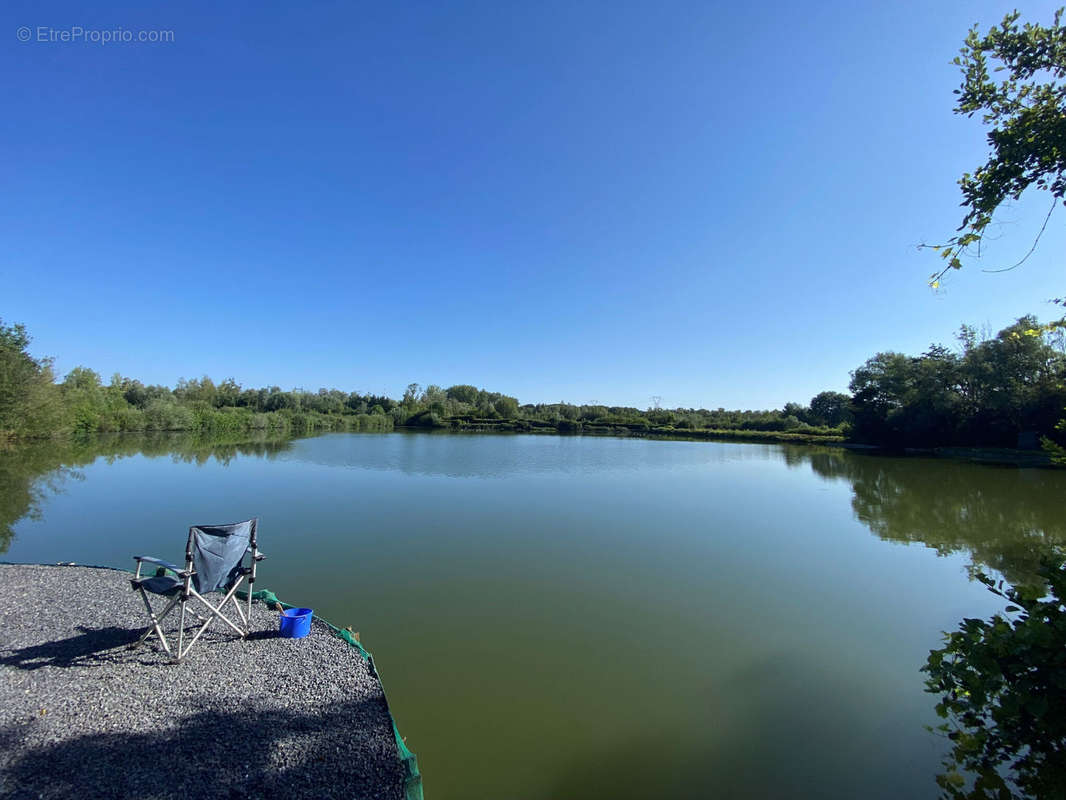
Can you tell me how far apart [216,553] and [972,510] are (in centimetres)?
1937

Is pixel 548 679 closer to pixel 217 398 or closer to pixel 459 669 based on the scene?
pixel 459 669

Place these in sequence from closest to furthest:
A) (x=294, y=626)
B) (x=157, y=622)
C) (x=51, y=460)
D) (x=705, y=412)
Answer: (x=157, y=622) < (x=294, y=626) < (x=51, y=460) < (x=705, y=412)

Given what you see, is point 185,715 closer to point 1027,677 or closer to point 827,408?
point 1027,677

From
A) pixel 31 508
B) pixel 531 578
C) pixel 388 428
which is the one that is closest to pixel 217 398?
pixel 388 428

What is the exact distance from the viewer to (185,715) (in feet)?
11.0

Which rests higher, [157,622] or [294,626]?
[157,622]

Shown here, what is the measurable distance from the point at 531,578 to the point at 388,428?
57562 mm

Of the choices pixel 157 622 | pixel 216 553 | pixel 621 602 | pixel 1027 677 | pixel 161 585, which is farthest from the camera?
pixel 621 602

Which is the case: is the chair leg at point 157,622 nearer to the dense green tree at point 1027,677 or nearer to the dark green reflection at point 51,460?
the dense green tree at point 1027,677

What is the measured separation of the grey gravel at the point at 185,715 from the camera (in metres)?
2.72

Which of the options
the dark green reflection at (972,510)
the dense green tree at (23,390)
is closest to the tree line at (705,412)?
the dense green tree at (23,390)

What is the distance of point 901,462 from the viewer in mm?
28188

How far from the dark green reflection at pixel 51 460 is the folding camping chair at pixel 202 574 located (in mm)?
6910

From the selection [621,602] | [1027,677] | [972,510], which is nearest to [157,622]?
[621,602]
